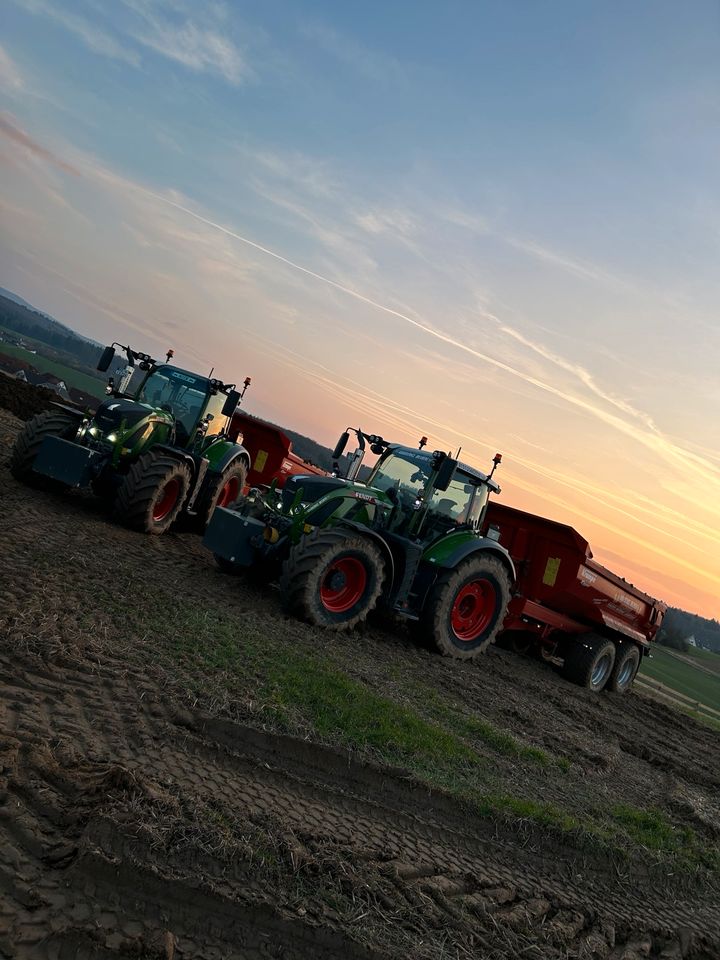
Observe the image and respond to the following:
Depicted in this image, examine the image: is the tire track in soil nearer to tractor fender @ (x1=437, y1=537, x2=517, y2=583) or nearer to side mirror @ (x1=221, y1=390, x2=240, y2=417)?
tractor fender @ (x1=437, y1=537, x2=517, y2=583)

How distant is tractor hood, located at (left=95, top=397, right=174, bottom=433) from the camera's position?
398 inches

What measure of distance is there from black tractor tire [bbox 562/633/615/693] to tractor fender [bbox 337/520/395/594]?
483 cm

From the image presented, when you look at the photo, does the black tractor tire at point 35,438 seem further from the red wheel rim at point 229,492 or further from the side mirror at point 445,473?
the side mirror at point 445,473

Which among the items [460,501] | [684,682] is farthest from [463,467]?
[684,682]

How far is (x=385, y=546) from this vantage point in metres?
8.23

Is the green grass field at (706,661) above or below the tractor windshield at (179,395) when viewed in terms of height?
below

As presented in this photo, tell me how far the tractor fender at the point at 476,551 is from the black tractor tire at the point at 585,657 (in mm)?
2865

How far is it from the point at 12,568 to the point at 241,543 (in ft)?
8.82

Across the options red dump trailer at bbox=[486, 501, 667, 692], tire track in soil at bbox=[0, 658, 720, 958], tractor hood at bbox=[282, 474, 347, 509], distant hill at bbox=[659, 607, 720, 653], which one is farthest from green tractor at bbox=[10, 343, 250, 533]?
distant hill at bbox=[659, 607, 720, 653]

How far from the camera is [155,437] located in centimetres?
1040

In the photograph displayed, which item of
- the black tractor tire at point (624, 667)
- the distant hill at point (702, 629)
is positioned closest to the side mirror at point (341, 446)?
Result: the black tractor tire at point (624, 667)

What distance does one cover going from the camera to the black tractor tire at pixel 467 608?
28.9ft

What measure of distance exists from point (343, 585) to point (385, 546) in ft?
2.18

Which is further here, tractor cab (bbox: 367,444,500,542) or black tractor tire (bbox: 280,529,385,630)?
tractor cab (bbox: 367,444,500,542)
